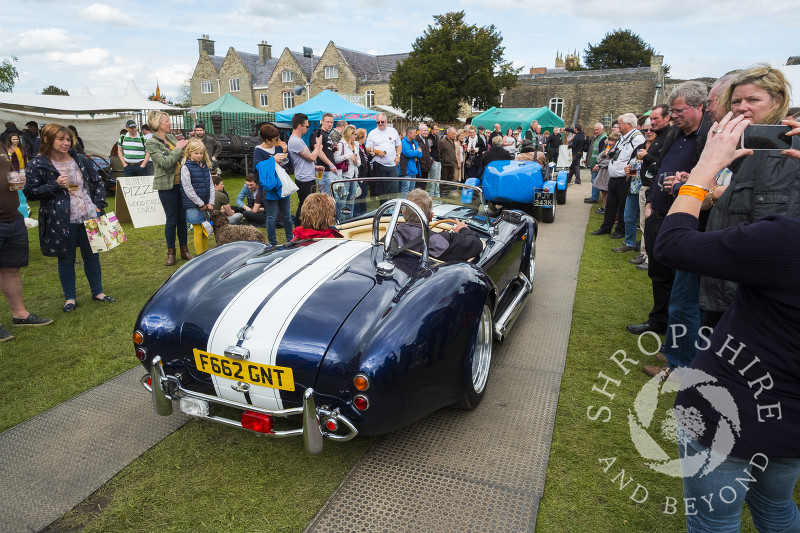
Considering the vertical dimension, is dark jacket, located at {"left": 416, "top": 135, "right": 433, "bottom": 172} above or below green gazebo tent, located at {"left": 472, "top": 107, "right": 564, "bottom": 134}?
below

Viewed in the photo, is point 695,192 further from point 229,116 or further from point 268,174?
point 229,116

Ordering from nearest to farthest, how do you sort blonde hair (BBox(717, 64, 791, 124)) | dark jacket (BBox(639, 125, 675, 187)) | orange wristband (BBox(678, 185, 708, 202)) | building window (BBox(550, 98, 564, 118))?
orange wristband (BBox(678, 185, 708, 202)) < blonde hair (BBox(717, 64, 791, 124)) < dark jacket (BBox(639, 125, 675, 187)) < building window (BBox(550, 98, 564, 118))

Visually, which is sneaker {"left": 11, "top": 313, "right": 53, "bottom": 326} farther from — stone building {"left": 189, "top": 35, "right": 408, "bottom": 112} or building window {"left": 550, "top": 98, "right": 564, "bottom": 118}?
building window {"left": 550, "top": 98, "right": 564, "bottom": 118}

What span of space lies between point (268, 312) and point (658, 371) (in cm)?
293

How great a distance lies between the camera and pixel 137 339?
2.69 m

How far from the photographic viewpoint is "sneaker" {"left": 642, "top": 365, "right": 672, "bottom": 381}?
359 centimetres

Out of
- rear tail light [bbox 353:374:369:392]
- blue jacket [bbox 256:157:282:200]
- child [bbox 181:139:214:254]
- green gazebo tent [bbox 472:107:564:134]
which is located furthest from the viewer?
green gazebo tent [bbox 472:107:564:134]

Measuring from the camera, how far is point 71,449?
2.83m

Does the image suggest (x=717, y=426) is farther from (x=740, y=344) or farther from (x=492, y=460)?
(x=492, y=460)

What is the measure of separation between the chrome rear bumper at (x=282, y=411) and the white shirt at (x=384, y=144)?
284 inches

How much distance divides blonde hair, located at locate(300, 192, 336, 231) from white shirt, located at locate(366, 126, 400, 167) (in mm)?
5777

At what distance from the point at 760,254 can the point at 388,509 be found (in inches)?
74.9

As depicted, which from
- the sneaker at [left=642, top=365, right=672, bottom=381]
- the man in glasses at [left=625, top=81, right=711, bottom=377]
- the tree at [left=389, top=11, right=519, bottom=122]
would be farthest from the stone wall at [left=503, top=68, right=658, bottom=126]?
the sneaker at [left=642, top=365, right=672, bottom=381]

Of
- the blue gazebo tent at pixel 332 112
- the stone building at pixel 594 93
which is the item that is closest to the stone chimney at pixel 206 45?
the stone building at pixel 594 93
